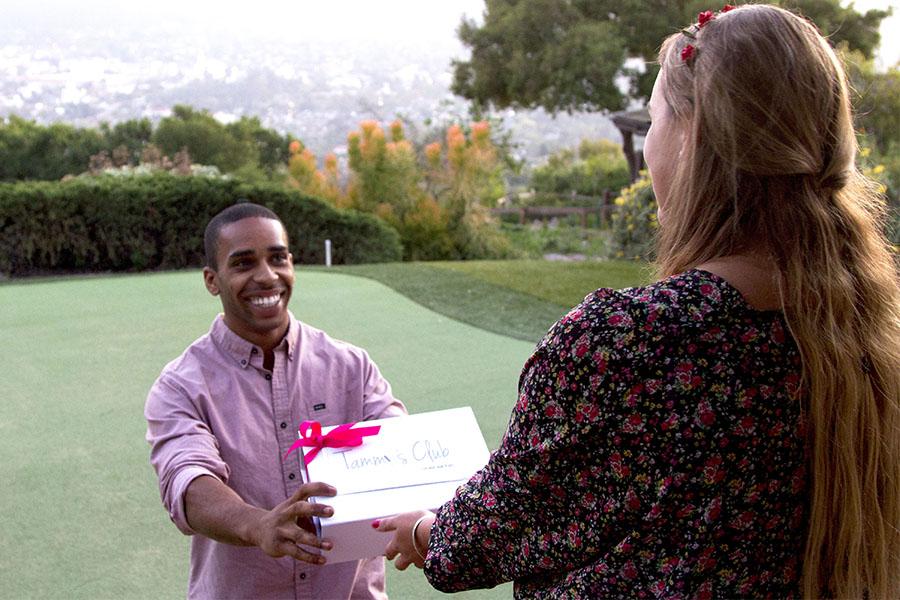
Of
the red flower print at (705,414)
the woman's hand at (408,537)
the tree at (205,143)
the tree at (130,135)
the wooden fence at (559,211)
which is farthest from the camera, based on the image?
the wooden fence at (559,211)

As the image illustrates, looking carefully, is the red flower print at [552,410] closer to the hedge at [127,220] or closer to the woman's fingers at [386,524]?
the woman's fingers at [386,524]

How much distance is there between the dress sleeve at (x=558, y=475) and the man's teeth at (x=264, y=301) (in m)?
0.96

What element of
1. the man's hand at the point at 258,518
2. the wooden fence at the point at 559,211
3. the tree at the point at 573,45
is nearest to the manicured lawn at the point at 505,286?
the man's hand at the point at 258,518

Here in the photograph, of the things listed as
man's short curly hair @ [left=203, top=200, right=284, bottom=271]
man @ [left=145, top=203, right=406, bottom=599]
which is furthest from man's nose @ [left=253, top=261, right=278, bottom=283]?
man's short curly hair @ [left=203, top=200, right=284, bottom=271]

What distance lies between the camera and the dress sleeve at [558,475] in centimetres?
123

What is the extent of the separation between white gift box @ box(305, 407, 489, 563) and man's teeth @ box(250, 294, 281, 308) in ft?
1.17

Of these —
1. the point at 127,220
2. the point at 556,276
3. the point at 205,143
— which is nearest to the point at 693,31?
the point at 556,276

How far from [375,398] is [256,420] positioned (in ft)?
0.90

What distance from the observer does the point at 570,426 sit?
4.08 ft

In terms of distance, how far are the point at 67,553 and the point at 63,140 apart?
701 inches

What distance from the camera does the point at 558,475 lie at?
1278 mm

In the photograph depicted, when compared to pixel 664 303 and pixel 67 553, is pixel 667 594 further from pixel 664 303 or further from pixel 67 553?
pixel 67 553

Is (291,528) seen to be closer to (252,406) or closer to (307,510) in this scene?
(307,510)

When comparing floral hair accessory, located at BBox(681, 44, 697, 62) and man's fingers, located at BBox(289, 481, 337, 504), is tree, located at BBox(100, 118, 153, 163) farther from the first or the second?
floral hair accessory, located at BBox(681, 44, 697, 62)
